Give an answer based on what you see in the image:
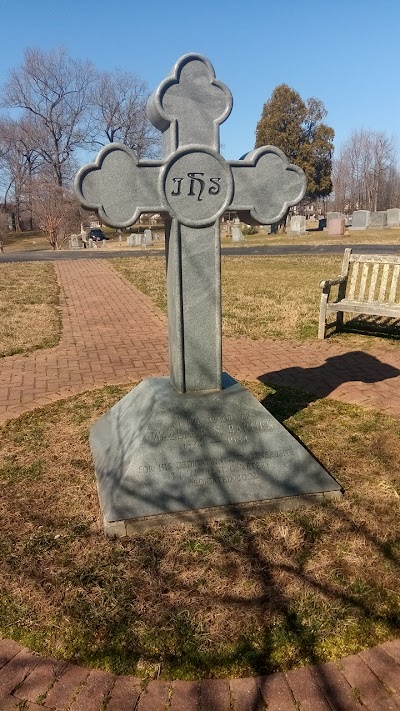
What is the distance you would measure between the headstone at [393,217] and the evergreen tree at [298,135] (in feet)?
21.7

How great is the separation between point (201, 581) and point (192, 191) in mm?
2222

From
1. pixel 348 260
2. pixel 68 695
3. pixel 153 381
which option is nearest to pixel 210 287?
pixel 153 381

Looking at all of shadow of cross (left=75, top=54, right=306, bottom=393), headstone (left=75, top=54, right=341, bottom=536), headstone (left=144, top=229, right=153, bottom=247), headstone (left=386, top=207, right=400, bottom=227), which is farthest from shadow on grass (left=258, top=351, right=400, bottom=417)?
headstone (left=386, top=207, right=400, bottom=227)

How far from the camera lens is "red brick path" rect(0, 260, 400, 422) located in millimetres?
5352

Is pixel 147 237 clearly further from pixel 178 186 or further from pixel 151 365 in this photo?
pixel 178 186

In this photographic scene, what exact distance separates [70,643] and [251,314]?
24.4ft

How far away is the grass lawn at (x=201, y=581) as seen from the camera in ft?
7.25

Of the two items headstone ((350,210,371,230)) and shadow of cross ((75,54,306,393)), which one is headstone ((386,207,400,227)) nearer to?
headstone ((350,210,371,230))

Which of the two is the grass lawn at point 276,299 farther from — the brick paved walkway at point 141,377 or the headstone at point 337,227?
the headstone at point 337,227

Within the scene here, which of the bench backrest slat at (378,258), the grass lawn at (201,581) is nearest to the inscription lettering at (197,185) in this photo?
the grass lawn at (201,581)

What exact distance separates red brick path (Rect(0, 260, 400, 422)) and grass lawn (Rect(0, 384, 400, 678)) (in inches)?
65.1

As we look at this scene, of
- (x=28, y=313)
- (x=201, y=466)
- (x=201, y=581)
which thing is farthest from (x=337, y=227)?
(x=201, y=581)

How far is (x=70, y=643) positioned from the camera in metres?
2.25

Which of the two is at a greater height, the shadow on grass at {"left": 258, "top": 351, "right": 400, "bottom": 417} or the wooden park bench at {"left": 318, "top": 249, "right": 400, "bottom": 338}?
the wooden park bench at {"left": 318, "top": 249, "right": 400, "bottom": 338}
